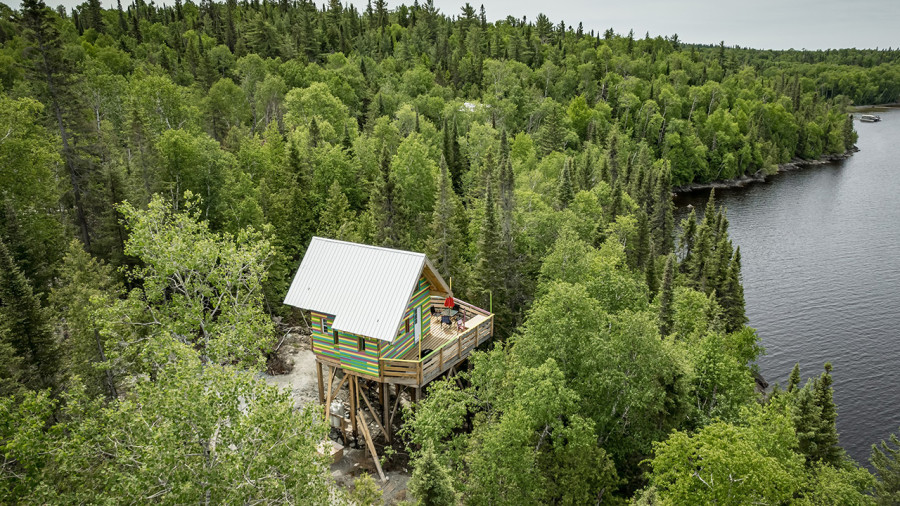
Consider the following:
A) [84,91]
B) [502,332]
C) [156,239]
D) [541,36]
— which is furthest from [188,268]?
[541,36]

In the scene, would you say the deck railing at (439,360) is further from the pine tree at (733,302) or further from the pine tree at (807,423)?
the pine tree at (733,302)

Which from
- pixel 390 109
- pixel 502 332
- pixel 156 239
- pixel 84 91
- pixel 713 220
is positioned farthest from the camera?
pixel 390 109

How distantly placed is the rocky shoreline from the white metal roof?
94225mm

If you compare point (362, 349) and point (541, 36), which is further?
point (541, 36)

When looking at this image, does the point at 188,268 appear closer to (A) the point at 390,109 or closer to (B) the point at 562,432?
(B) the point at 562,432

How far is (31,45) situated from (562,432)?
4107 cm

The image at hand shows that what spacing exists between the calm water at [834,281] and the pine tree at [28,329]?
50068mm

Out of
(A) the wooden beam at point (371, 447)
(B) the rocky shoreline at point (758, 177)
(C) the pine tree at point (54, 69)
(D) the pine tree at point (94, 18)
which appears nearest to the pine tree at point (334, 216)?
(C) the pine tree at point (54, 69)

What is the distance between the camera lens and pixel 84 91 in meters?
59.0

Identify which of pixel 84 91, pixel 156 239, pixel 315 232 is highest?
pixel 84 91

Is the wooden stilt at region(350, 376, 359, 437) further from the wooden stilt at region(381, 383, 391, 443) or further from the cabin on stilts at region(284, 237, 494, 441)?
the wooden stilt at region(381, 383, 391, 443)

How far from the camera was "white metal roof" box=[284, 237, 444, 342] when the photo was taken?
27.0 meters

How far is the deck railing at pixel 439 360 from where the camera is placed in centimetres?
2829

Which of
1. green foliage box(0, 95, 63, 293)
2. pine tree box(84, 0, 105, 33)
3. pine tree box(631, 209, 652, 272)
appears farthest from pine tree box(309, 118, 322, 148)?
pine tree box(84, 0, 105, 33)
